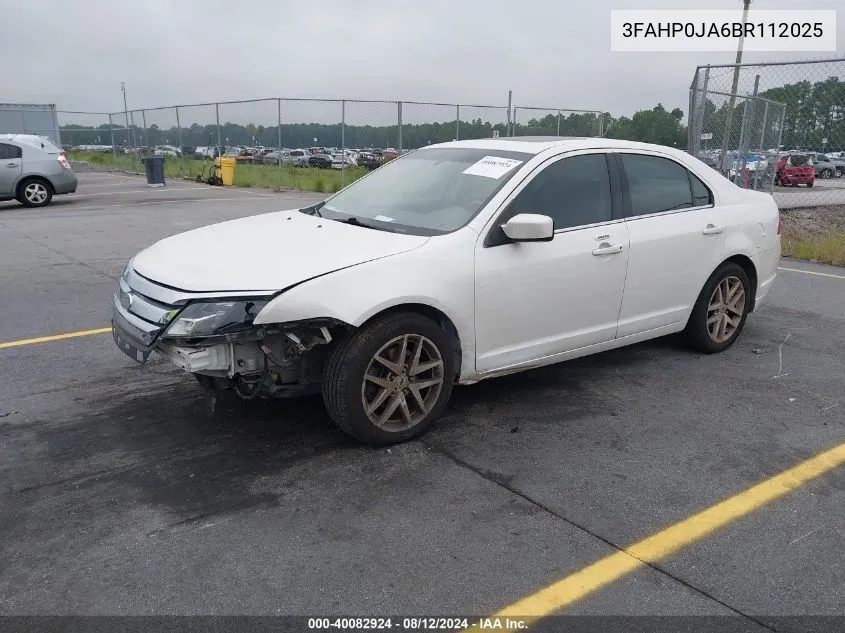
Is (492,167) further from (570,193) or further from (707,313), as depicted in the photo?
(707,313)

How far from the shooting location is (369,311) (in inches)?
143

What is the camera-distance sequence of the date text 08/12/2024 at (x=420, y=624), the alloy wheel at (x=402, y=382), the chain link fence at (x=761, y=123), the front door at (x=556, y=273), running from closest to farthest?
the date text 08/12/2024 at (x=420, y=624)
the alloy wheel at (x=402, y=382)
the front door at (x=556, y=273)
the chain link fence at (x=761, y=123)

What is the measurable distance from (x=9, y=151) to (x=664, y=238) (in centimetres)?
1512

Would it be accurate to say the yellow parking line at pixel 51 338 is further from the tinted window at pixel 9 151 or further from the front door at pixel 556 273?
the tinted window at pixel 9 151

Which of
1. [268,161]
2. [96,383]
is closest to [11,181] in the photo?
[268,161]

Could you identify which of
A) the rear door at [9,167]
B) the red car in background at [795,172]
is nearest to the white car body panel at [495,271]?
the rear door at [9,167]

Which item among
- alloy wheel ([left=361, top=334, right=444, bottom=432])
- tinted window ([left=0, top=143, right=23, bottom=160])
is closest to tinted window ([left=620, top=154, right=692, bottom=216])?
alloy wheel ([left=361, top=334, right=444, bottom=432])

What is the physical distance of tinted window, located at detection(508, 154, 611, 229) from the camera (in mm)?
4395

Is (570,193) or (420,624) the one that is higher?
(570,193)

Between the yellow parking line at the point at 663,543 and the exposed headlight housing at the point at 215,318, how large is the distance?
5.69ft

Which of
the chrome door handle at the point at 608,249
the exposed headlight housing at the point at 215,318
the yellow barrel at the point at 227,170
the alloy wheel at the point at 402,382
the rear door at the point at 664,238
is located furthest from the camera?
the yellow barrel at the point at 227,170

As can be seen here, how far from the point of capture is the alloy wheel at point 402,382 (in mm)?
3818

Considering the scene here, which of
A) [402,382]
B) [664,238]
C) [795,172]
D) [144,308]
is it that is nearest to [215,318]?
[144,308]

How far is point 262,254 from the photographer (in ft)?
12.8
